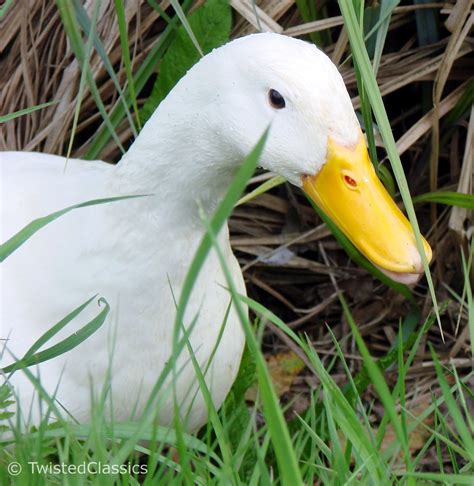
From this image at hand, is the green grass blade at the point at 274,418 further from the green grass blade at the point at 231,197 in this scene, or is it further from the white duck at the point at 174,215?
the white duck at the point at 174,215

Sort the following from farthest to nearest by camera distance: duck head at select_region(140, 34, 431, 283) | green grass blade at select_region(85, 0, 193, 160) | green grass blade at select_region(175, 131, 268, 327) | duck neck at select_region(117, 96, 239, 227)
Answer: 1. green grass blade at select_region(85, 0, 193, 160)
2. duck neck at select_region(117, 96, 239, 227)
3. duck head at select_region(140, 34, 431, 283)
4. green grass blade at select_region(175, 131, 268, 327)

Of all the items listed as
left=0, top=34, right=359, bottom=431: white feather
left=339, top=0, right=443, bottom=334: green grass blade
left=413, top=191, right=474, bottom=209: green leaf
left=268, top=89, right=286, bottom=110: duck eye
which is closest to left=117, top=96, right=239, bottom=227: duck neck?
left=0, top=34, right=359, bottom=431: white feather

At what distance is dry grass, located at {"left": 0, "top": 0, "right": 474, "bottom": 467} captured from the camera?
9.09ft

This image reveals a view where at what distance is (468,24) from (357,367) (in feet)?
3.63

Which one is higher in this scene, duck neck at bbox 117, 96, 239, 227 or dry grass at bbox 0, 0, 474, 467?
duck neck at bbox 117, 96, 239, 227

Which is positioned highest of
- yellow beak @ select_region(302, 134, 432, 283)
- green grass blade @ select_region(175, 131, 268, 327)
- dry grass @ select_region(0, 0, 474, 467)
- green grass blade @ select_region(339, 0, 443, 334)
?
green grass blade @ select_region(175, 131, 268, 327)

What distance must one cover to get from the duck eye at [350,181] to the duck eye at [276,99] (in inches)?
6.3

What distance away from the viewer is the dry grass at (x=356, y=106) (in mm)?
2770

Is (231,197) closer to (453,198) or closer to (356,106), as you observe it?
(453,198)

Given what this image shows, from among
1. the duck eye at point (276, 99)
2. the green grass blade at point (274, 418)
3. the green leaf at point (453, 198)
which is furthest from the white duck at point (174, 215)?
the green leaf at point (453, 198)

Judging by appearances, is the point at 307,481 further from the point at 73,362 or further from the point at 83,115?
the point at 83,115

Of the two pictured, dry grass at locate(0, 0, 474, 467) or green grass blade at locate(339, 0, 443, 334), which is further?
dry grass at locate(0, 0, 474, 467)

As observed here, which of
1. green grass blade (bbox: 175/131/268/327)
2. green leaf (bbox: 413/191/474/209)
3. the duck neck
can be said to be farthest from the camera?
green leaf (bbox: 413/191/474/209)

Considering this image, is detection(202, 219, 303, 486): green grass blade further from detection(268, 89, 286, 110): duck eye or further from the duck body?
the duck body
